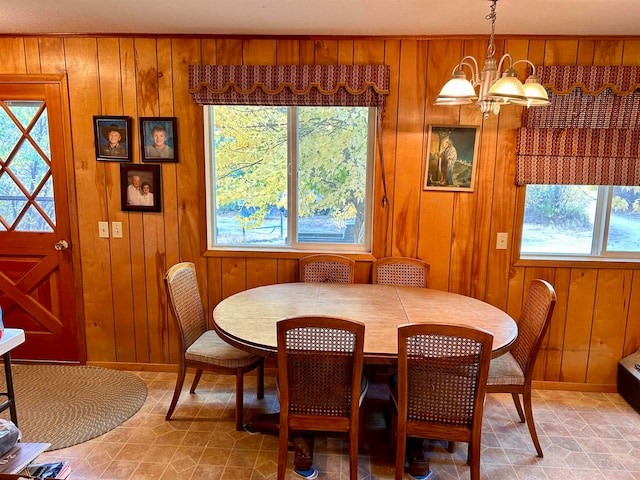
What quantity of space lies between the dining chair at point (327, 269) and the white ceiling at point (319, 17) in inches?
57.7

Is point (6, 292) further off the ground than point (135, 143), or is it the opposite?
point (135, 143)

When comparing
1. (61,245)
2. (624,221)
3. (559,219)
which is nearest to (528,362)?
(559,219)

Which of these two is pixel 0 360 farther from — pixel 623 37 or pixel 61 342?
pixel 623 37

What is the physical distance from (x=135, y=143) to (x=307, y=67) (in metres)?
1.29

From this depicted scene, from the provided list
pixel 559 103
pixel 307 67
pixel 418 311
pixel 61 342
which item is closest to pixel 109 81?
pixel 307 67

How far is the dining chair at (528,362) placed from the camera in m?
2.27

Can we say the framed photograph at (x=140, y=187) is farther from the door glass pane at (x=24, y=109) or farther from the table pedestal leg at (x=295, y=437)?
the table pedestal leg at (x=295, y=437)

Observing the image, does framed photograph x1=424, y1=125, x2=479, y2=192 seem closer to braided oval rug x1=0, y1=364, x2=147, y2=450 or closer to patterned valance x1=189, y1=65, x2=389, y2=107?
patterned valance x1=189, y1=65, x2=389, y2=107

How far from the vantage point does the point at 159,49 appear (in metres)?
2.93

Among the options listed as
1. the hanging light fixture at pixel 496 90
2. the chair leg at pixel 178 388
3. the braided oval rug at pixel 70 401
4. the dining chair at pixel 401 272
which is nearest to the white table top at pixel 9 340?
the braided oval rug at pixel 70 401

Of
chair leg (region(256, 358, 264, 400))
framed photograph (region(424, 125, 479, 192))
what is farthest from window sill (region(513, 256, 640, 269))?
chair leg (region(256, 358, 264, 400))

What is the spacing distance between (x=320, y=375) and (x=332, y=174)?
1.60 meters

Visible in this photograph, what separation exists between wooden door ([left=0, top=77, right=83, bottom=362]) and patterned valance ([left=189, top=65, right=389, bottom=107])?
1066 mm

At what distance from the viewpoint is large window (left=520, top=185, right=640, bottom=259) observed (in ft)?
9.83
